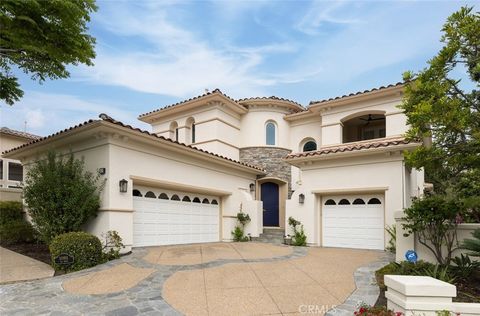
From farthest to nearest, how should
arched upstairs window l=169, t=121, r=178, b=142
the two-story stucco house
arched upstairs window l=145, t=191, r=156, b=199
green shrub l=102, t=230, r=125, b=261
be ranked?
1. arched upstairs window l=169, t=121, r=178, b=142
2. arched upstairs window l=145, t=191, r=156, b=199
3. the two-story stucco house
4. green shrub l=102, t=230, r=125, b=261

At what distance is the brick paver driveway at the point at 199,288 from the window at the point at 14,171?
15.6 meters

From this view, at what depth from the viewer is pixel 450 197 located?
7.51 metres

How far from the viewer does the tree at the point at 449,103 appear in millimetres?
5746

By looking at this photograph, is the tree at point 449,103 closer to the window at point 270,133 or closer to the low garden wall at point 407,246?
the low garden wall at point 407,246

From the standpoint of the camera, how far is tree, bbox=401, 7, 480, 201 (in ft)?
18.9

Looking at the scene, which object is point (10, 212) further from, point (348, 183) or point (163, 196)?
point (348, 183)

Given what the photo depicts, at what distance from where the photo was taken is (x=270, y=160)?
1833cm

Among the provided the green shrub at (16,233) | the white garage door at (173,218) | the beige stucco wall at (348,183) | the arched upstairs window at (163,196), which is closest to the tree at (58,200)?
the white garage door at (173,218)

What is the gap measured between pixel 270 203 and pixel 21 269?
12.3 m

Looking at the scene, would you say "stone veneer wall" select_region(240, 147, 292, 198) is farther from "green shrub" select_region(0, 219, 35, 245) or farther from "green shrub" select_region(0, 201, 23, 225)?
"green shrub" select_region(0, 201, 23, 225)

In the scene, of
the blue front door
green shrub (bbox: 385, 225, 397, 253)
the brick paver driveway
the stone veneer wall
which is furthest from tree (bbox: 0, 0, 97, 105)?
the blue front door

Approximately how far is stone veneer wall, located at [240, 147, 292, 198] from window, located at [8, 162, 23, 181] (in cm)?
1469

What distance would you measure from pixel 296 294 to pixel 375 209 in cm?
765

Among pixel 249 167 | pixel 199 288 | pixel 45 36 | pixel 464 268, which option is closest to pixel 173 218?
pixel 249 167
